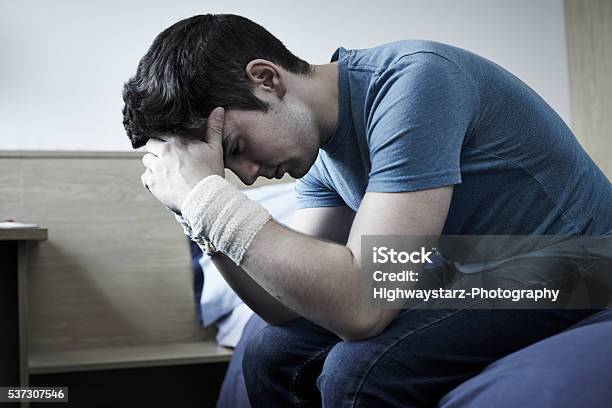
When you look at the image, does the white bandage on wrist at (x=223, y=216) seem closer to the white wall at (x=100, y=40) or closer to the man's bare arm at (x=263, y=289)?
the man's bare arm at (x=263, y=289)

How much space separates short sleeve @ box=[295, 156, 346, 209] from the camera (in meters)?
1.22

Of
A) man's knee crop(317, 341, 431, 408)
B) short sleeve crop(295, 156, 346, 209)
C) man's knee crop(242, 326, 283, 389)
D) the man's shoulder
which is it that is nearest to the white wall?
short sleeve crop(295, 156, 346, 209)

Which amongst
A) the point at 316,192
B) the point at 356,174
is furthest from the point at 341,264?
the point at 316,192

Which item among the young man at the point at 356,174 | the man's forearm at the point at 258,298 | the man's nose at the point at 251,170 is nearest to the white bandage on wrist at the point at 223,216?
the young man at the point at 356,174

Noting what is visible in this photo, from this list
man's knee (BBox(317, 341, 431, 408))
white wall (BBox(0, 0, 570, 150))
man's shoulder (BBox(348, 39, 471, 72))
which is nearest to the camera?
man's knee (BBox(317, 341, 431, 408))

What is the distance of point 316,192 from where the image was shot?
1.24m

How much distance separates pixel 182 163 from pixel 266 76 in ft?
0.52

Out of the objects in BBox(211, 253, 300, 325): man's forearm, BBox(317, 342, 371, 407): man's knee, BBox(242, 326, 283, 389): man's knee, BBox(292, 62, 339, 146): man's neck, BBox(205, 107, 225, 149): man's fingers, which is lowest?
BBox(242, 326, 283, 389): man's knee

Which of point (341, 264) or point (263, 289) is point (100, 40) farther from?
point (341, 264)

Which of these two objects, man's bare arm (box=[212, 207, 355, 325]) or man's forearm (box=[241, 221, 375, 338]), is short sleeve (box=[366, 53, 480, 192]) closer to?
man's forearm (box=[241, 221, 375, 338])

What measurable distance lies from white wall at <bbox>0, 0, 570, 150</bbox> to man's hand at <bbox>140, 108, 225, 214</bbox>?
1.22m

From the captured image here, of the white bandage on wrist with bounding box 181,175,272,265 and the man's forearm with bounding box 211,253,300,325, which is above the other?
the white bandage on wrist with bounding box 181,175,272,265

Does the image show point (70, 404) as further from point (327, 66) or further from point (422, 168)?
point (422, 168)

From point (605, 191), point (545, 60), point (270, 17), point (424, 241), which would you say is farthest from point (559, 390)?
point (545, 60)
